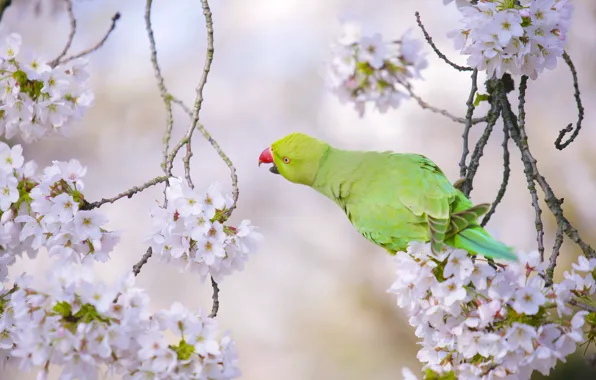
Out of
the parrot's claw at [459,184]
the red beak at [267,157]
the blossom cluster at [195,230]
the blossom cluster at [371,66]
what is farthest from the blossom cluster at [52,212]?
the blossom cluster at [371,66]

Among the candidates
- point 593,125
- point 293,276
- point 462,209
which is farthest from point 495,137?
point 462,209

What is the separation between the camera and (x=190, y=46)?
12.1 feet

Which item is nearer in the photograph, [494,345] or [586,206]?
[494,345]

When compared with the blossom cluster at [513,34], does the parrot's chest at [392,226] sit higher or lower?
lower

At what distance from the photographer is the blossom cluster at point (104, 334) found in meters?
1.10

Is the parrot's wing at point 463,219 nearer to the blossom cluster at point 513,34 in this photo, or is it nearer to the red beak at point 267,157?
the blossom cluster at point 513,34

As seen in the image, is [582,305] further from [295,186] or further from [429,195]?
[295,186]

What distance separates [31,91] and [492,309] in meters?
1.16

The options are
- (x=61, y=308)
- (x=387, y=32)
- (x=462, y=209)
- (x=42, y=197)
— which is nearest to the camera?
(x=61, y=308)

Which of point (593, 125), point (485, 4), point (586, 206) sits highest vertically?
point (593, 125)

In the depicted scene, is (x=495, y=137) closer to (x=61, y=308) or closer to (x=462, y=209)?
(x=462, y=209)

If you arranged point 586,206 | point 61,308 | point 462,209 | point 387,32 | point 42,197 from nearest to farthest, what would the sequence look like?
point 61,308 < point 42,197 < point 462,209 < point 586,206 < point 387,32

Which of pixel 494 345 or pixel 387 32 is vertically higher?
pixel 387 32

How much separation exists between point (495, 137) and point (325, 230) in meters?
0.98
